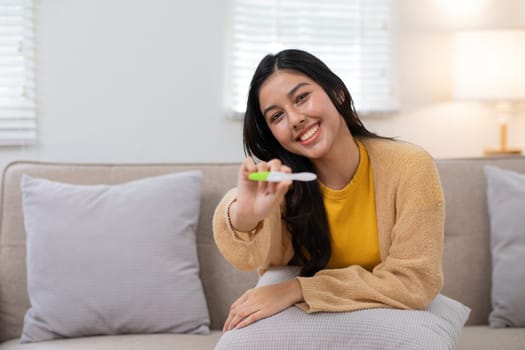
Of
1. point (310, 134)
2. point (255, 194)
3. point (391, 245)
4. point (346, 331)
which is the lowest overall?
point (346, 331)

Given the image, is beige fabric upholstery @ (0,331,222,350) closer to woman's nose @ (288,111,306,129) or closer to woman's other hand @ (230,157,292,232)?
woman's other hand @ (230,157,292,232)

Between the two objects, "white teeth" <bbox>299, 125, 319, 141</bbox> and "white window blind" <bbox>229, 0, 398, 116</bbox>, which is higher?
"white window blind" <bbox>229, 0, 398, 116</bbox>

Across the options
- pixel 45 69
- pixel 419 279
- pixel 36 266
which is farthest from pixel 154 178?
pixel 419 279

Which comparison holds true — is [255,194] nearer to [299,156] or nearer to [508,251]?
[299,156]

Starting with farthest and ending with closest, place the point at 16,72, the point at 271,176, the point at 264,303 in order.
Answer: the point at 16,72
the point at 264,303
the point at 271,176

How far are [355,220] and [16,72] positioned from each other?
5.00ft

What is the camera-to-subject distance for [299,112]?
5.10ft

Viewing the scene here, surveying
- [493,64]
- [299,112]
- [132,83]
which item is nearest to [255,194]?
[299,112]

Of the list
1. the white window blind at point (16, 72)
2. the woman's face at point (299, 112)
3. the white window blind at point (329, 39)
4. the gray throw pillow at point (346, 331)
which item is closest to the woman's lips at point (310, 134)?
the woman's face at point (299, 112)

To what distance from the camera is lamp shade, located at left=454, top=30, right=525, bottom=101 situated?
2.88 meters

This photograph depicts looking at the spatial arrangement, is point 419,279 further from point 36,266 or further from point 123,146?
point 123,146

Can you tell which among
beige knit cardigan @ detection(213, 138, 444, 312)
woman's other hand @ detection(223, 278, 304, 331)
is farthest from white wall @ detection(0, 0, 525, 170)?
woman's other hand @ detection(223, 278, 304, 331)

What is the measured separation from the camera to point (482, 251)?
2.19 meters

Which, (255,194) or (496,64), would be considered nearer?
(255,194)
